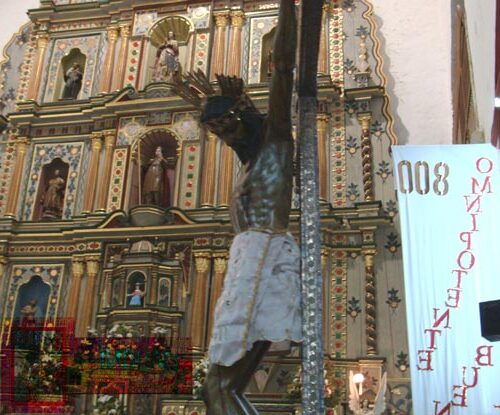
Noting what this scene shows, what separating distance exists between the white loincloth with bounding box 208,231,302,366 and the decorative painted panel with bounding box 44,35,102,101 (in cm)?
1037

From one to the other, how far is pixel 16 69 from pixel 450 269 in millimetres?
10970

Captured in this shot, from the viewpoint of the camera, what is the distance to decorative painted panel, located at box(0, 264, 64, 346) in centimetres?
1070

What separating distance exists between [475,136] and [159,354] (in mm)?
5005

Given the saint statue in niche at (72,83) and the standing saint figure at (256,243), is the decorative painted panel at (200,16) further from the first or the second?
the standing saint figure at (256,243)

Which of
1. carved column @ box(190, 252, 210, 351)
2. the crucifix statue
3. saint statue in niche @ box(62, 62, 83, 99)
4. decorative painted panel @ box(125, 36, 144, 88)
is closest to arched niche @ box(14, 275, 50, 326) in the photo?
carved column @ box(190, 252, 210, 351)

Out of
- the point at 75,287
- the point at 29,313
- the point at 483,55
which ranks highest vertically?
the point at 483,55

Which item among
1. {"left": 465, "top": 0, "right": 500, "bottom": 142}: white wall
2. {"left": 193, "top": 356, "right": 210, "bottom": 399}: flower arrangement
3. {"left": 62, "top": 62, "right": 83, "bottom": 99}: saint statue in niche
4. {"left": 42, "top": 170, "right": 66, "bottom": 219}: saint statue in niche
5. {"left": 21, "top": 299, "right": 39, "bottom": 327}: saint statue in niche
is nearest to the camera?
{"left": 465, "top": 0, "right": 500, "bottom": 142}: white wall

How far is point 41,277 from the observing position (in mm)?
10953

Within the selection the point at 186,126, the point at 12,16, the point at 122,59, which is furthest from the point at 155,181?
the point at 12,16

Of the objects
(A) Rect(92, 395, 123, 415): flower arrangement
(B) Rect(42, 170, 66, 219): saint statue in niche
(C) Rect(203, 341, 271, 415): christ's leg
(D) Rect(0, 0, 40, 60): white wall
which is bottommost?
(C) Rect(203, 341, 271, 415): christ's leg

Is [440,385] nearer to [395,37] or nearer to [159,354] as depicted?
[159,354]

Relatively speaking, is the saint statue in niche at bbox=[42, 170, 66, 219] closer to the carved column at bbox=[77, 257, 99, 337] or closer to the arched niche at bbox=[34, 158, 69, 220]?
the arched niche at bbox=[34, 158, 69, 220]

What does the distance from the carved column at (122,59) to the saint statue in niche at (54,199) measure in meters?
1.98

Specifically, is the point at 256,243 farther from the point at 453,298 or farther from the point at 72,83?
the point at 72,83
